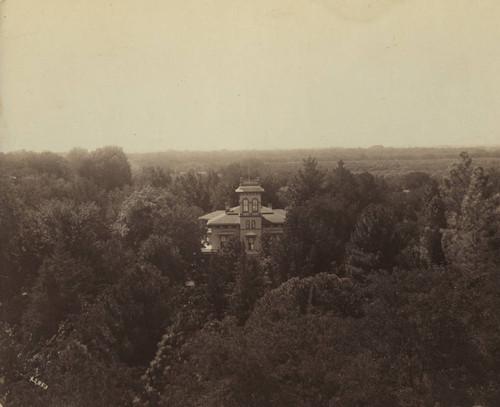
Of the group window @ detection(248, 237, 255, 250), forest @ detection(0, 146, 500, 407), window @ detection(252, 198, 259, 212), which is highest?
window @ detection(252, 198, 259, 212)

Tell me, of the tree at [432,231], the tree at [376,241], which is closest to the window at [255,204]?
the tree at [376,241]

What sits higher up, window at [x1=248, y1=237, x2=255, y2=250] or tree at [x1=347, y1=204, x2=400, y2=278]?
tree at [x1=347, y1=204, x2=400, y2=278]

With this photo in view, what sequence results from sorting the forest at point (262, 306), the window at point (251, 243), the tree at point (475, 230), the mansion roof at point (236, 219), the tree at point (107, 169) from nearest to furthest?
the forest at point (262, 306) → the tree at point (475, 230) → the window at point (251, 243) → the mansion roof at point (236, 219) → the tree at point (107, 169)

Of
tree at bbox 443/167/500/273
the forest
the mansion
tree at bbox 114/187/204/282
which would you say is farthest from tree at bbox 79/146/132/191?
tree at bbox 443/167/500/273

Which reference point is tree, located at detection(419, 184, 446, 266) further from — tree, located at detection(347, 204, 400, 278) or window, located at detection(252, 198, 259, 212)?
window, located at detection(252, 198, 259, 212)

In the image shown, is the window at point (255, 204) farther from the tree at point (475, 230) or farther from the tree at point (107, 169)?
the tree at point (107, 169)

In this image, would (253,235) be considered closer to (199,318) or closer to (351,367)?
(199,318)

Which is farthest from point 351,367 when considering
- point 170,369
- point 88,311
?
point 88,311

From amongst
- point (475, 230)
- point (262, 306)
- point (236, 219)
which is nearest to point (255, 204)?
point (236, 219)

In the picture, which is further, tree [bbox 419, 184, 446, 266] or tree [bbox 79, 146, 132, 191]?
tree [bbox 79, 146, 132, 191]
